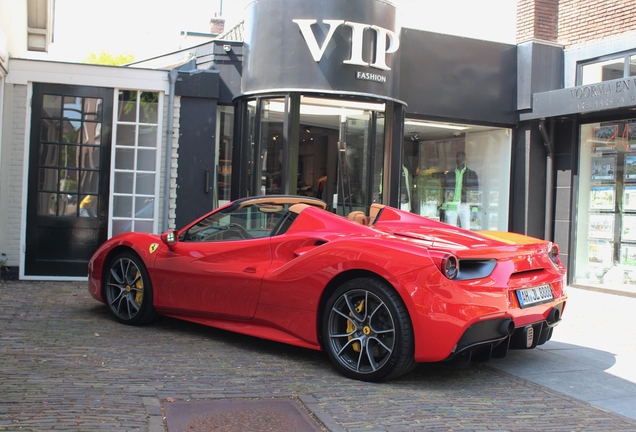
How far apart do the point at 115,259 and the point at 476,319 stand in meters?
3.83

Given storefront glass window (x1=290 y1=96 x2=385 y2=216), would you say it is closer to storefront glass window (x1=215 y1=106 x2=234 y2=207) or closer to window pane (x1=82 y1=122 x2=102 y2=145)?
storefront glass window (x1=215 y1=106 x2=234 y2=207)

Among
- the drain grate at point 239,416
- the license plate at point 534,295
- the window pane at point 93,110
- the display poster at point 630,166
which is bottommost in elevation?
the drain grate at point 239,416

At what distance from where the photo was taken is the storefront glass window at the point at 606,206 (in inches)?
403

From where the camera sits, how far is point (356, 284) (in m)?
4.63

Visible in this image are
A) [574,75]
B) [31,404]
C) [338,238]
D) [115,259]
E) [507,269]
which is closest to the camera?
[31,404]

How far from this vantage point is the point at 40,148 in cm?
927

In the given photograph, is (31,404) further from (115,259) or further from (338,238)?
(115,259)

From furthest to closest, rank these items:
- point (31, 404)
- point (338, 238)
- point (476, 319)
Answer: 1. point (338, 238)
2. point (476, 319)
3. point (31, 404)

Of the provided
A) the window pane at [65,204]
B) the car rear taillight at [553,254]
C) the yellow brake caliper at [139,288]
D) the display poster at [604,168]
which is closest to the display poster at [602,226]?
the display poster at [604,168]

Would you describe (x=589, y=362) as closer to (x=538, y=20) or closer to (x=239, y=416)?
(x=239, y=416)

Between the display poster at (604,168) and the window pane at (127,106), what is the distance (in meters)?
7.60

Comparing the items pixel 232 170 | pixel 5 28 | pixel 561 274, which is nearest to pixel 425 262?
pixel 561 274

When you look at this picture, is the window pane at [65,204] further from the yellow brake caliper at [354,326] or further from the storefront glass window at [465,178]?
the yellow brake caliper at [354,326]

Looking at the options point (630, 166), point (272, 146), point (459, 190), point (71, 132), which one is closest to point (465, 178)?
point (459, 190)
